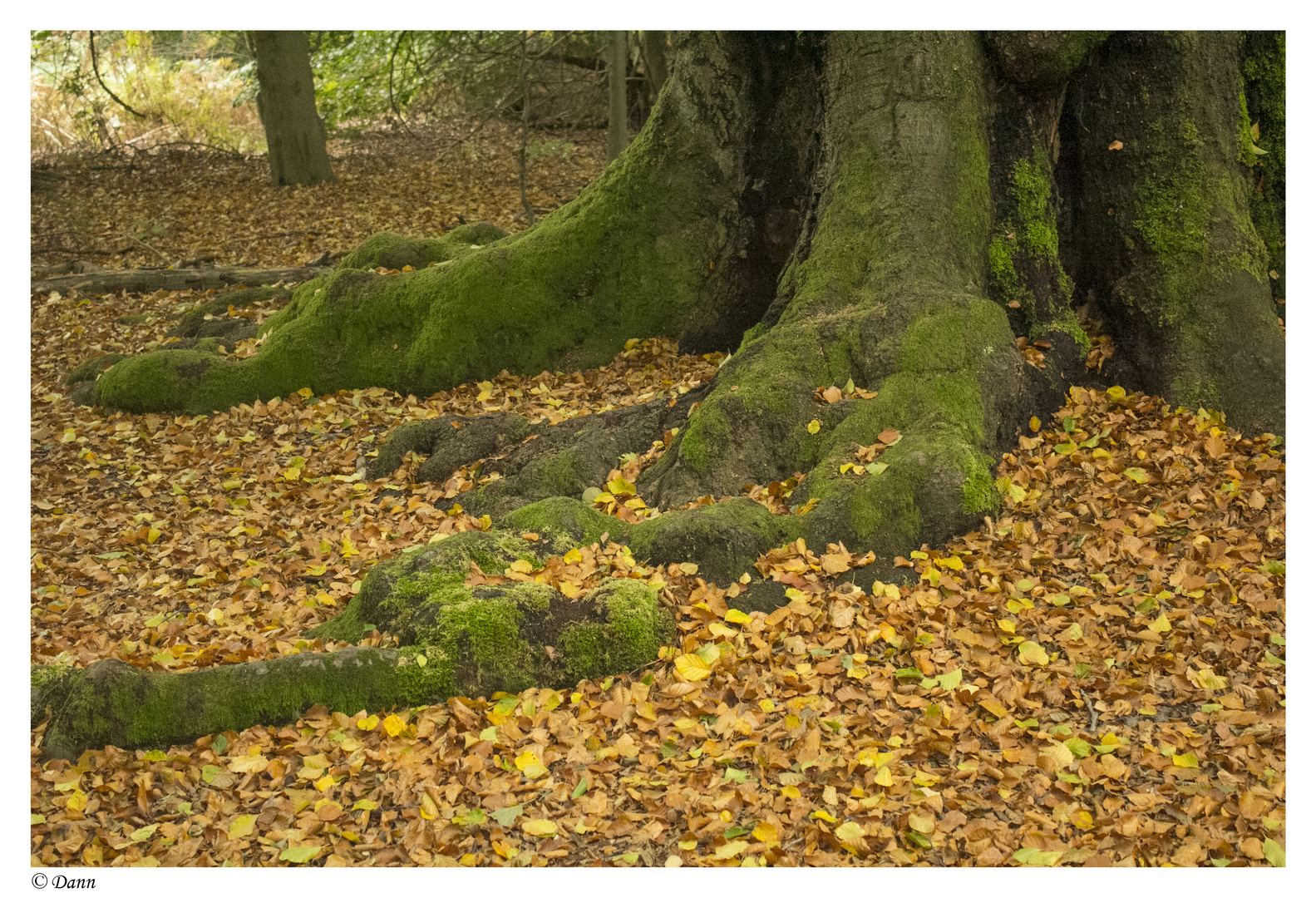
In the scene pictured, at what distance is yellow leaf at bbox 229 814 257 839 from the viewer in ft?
10.9

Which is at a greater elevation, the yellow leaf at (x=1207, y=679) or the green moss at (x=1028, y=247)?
the green moss at (x=1028, y=247)

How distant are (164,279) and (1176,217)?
36.5ft

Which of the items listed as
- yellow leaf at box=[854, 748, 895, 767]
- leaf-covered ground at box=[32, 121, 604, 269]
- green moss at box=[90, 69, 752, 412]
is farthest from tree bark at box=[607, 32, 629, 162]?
yellow leaf at box=[854, 748, 895, 767]

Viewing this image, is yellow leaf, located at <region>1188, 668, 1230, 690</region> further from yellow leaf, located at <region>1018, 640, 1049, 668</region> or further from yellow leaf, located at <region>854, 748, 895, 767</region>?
yellow leaf, located at <region>854, 748, 895, 767</region>

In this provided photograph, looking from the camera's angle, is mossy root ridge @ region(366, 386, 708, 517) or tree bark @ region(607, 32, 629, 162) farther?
tree bark @ region(607, 32, 629, 162)

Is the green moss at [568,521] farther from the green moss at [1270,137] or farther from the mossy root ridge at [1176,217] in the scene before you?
the green moss at [1270,137]

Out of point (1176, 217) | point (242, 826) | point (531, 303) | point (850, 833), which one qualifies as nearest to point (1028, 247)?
point (1176, 217)

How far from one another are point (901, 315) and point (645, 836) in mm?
3451

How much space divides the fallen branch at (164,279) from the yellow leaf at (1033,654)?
9.72 meters

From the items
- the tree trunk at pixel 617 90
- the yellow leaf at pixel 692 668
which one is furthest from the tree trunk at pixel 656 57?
the yellow leaf at pixel 692 668

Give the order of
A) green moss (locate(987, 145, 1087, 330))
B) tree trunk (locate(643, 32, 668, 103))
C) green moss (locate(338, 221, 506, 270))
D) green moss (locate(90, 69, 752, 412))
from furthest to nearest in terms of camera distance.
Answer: tree trunk (locate(643, 32, 668, 103)), green moss (locate(338, 221, 506, 270)), green moss (locate(90, 69, 752, 412)), green moss (locate(987, 145, 1087, 330))

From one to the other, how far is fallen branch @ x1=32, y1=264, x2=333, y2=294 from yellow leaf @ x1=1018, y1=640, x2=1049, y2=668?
972cm

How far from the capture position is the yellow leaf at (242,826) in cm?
334

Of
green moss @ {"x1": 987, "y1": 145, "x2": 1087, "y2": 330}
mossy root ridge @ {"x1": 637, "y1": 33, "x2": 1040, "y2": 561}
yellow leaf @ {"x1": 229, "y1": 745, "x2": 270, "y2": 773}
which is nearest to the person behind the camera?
yellow leaf @ {"x1": 229, "y1": 745, "x2": 270, "y2": 773}
